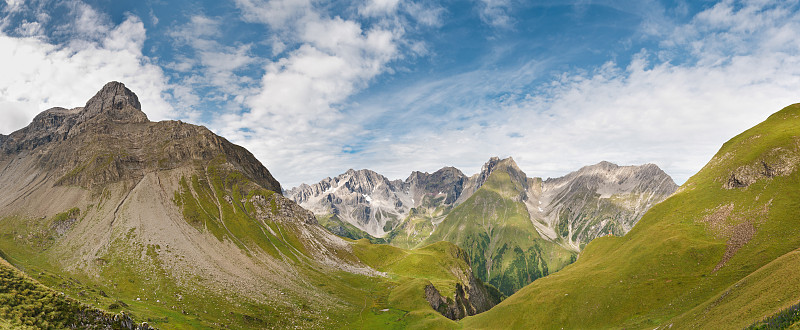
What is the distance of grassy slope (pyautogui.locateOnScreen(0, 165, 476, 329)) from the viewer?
79750mm

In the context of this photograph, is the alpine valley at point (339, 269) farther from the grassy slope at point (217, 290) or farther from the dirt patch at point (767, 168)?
the grassy slope at point (217, 290)

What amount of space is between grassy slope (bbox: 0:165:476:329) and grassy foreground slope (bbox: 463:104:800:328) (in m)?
34.5

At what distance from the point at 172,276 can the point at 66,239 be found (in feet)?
259

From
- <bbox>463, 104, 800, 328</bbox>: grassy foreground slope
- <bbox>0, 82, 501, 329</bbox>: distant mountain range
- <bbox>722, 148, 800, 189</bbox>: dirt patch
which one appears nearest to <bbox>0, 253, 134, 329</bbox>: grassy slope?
<bbox>0, 82, 501, 329</bbox>: distant mountain range

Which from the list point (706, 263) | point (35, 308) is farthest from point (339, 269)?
point (35, 308)

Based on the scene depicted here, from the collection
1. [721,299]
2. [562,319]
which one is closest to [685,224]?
[562,319]

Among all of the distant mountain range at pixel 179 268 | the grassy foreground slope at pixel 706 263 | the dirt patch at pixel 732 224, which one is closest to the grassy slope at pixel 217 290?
the distant mountain range at pixel 179 268

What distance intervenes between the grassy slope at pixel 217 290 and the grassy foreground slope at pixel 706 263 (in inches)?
1358

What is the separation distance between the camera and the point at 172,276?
113875 mm

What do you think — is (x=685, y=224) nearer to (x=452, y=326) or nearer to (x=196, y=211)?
(x=452, y=326)

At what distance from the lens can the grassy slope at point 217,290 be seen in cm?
7975

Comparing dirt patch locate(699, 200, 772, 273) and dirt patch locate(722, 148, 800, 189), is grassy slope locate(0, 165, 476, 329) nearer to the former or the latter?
dirt patch locate(699, 200, 772, 273)

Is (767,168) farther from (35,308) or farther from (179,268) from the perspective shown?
(179,268)

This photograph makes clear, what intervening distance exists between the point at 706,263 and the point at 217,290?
140 meters
